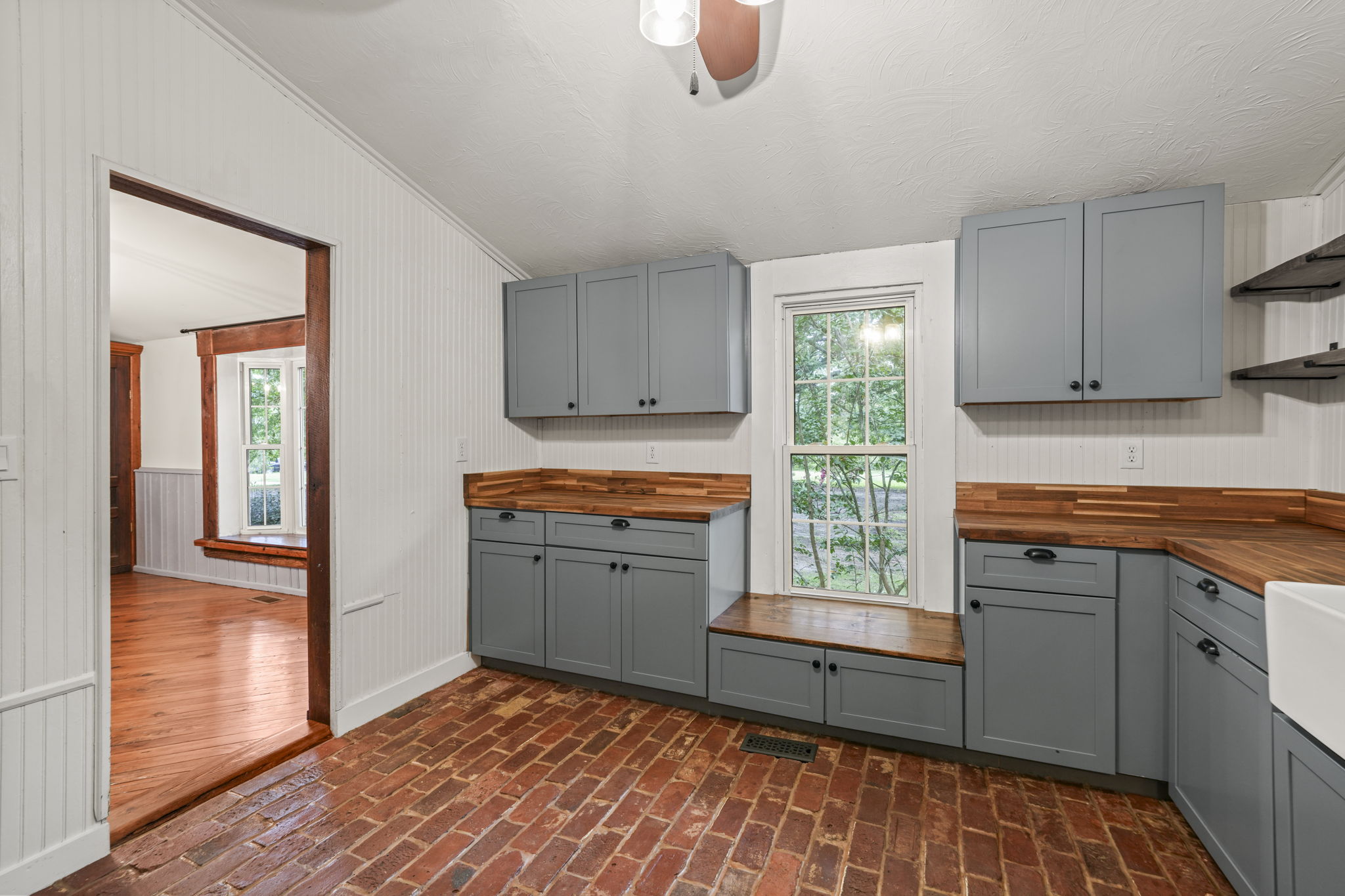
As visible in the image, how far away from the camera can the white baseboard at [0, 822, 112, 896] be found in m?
1.63

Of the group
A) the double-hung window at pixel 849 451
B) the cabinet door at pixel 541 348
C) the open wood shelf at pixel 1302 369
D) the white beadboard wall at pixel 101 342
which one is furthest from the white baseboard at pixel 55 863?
the open wood shelf at pixel 1302 369

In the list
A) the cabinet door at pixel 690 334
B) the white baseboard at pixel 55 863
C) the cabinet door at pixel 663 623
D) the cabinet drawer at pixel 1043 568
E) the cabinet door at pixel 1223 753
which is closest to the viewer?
the cabinet door at pixel 1223 753

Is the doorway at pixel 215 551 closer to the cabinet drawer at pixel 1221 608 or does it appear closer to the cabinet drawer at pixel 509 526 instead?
the cabinet drawer at pixel 509 526

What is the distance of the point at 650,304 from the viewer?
122 inches

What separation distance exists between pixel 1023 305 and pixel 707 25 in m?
1.75

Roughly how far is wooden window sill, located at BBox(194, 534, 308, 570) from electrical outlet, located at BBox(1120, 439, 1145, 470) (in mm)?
5100

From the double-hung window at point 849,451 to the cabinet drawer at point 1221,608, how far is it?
115 cm

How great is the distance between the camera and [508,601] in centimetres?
315

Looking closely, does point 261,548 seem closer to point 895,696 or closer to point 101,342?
point 101,342

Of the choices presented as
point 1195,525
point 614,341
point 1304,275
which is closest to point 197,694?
point 614,341

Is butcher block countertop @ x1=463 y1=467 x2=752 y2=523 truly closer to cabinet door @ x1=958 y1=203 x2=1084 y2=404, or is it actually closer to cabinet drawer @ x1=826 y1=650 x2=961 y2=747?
cabinet drawer @ x1=826 y1=650 x2=961 y2=747

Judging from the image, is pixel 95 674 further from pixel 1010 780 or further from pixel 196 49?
pixel 1010 780

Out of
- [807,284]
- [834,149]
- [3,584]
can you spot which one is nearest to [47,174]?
[3,584]

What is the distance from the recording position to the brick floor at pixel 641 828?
67.1 inches
